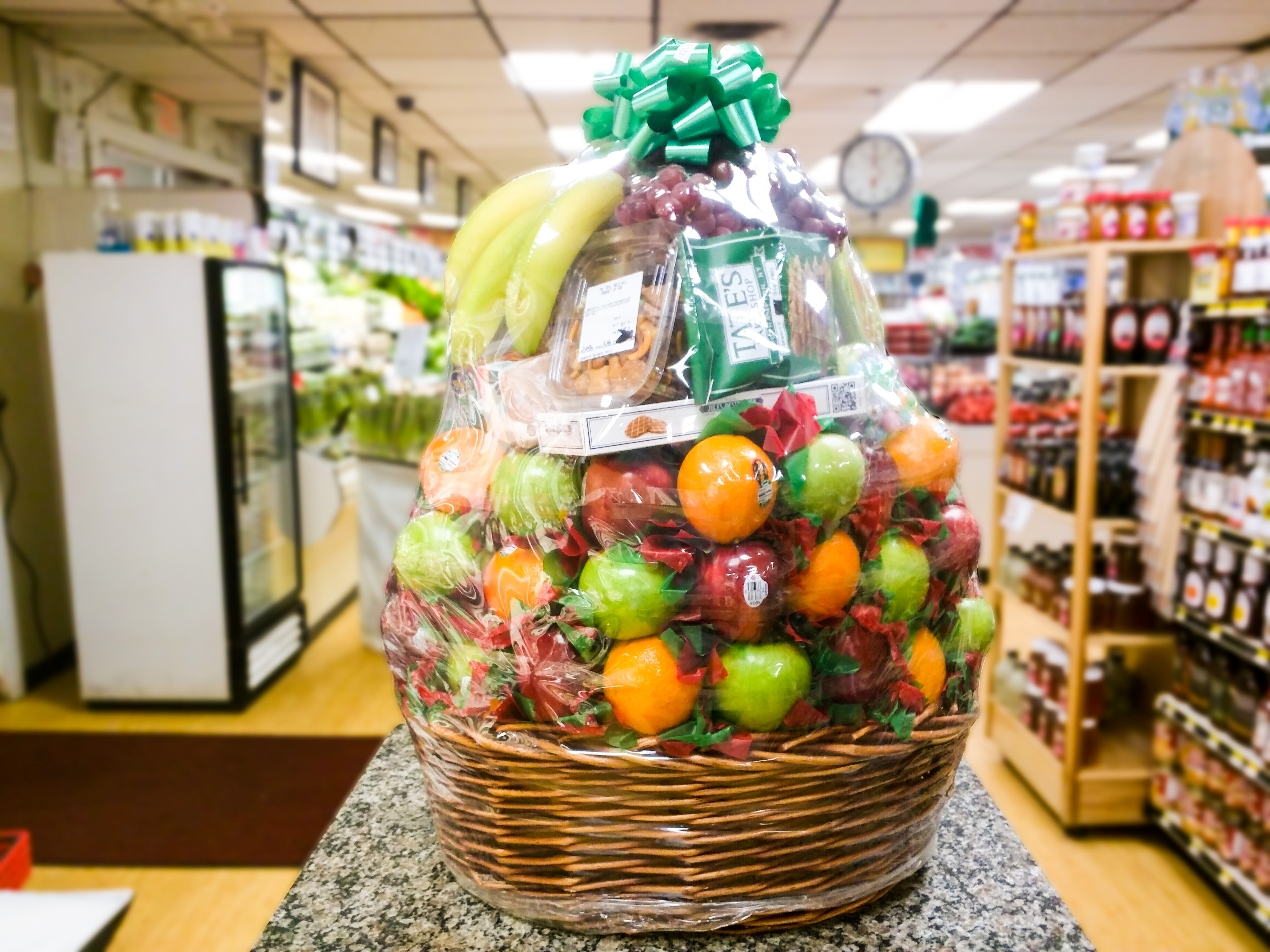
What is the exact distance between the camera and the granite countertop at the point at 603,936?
74 centimetres

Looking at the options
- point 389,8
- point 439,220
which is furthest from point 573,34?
point 439,220

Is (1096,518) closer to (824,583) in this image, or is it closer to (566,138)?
(824,583)

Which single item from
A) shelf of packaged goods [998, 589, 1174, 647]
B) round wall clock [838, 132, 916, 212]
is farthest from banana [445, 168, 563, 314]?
round wall clock [838, 132, 916, 212]

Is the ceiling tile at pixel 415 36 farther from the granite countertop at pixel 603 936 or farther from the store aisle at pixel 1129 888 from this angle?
the granite countertop at pixel 603 936

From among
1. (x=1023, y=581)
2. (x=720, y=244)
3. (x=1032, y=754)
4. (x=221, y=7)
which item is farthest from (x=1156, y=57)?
(x=720, y=244)

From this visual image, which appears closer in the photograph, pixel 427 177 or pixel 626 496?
pixel 626 496

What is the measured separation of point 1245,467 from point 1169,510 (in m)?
0.26

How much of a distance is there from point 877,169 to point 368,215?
495 cm

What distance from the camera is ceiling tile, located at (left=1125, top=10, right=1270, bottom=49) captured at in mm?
4371

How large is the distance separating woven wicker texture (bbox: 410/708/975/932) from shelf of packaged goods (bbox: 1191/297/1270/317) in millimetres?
2065

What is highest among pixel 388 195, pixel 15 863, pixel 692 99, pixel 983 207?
pixel 983 207

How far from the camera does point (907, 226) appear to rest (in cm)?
1416

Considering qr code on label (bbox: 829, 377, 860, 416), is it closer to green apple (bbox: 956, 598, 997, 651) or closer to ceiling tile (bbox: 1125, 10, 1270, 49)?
green apple (bbox: 956, 598, 997, 651)

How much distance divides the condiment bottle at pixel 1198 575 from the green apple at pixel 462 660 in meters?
2.42
